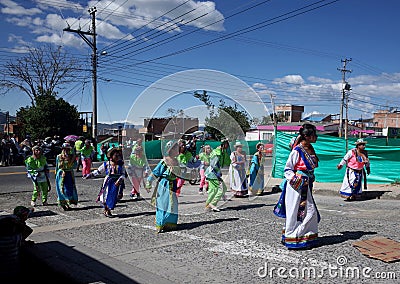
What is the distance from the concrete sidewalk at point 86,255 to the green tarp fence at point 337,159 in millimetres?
7931

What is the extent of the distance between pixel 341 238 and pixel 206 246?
224 cm

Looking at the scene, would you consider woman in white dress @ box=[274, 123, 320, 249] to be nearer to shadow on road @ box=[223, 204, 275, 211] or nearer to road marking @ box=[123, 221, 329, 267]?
road marking @ box=[123, 221, 329, 267]

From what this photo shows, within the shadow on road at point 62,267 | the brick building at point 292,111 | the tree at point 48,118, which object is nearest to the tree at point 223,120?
the shadow on road at point 62,267

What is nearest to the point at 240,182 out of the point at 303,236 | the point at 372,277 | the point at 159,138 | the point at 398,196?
the point at 398,196

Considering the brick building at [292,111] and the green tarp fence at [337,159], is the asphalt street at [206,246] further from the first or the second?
the brick building at [292,111]

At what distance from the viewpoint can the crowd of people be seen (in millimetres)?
5996

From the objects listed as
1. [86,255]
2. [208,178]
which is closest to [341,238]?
[208,178]

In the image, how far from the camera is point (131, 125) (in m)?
6.75

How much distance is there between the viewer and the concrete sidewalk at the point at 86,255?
4945 millimetres

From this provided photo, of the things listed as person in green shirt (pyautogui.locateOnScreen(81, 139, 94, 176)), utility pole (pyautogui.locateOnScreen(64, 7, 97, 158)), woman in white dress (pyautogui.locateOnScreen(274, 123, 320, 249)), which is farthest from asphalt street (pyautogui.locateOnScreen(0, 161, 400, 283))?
utility pole (pyautogui.locateOnScreen(64, 7, 97, 158))

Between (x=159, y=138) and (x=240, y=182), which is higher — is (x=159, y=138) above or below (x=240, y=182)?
above

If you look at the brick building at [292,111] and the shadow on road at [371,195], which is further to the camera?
the brick building at [292,111]

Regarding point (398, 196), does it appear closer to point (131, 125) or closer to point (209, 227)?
point (209, 227)

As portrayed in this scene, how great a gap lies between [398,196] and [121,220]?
7502 mm
